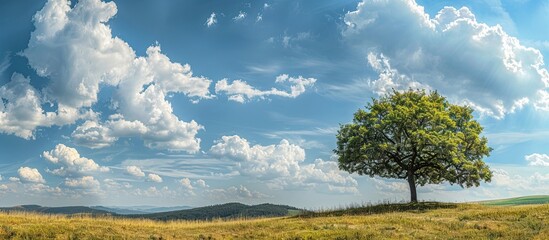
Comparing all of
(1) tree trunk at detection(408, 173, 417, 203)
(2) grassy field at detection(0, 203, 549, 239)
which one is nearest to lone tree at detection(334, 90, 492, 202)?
(1) tree trunk at detection(408, 173, 417, 203)

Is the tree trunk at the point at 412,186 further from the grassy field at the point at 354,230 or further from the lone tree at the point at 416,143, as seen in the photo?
the grassy field at the point at 354,230

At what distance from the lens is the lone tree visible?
55031 mm

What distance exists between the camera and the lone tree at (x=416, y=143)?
181 ft

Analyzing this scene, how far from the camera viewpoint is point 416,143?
5597 cm

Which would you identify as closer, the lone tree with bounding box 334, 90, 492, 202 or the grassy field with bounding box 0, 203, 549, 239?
the grassy field with bounding box 0, 203, 549, 239

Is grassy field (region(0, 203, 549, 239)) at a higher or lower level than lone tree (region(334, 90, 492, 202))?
lower

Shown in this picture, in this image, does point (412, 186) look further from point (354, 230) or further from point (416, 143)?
point (354, 230)

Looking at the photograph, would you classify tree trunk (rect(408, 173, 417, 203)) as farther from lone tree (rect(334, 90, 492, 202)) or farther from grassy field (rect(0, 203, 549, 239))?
grassy field (rect(0, 203, 549, 239))

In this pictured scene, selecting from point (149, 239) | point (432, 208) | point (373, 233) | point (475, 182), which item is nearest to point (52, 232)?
point (149, 239)

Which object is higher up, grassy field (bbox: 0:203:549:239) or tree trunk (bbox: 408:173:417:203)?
tree trunk (bbox: 408:173:417:203)

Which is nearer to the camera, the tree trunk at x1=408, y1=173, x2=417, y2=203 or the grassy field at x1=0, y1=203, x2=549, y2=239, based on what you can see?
the grassy field at x1=0, y1=203, x2=549, y2=239

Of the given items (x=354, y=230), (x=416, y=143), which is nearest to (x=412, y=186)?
(x=416, y=143)

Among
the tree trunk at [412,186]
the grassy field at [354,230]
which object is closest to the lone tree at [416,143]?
the tree trunk at [412,186]

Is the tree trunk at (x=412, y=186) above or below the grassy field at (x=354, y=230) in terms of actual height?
above
